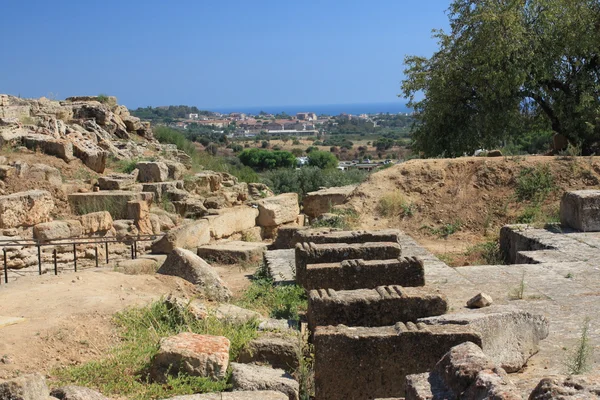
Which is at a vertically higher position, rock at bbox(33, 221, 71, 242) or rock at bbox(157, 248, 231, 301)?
rock at bbox(157, 248, 231, 301)

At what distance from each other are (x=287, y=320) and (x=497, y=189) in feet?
24.0

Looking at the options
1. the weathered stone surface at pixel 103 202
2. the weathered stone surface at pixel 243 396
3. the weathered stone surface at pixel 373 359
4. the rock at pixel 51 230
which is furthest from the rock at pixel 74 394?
the weathered stone surface at pixel 103 202

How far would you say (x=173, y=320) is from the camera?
6.27m

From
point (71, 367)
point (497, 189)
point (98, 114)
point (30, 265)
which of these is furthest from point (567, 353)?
point (98, 114)

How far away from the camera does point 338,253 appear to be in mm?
7664

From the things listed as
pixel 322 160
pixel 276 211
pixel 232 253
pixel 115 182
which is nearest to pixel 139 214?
pixel 115 182

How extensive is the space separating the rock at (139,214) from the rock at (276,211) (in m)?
2.44

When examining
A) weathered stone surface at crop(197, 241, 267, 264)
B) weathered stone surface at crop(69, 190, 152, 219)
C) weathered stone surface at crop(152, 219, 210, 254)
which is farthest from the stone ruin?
weathered stone surface at crop(69, 190, 152, 219)

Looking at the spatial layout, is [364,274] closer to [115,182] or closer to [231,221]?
[231,221]

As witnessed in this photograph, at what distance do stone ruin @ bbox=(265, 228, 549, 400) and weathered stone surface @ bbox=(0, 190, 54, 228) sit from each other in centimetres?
804

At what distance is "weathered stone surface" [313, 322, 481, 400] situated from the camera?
4766mm

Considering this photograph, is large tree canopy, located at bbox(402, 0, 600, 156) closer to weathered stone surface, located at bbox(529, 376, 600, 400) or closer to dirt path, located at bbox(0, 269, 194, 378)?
dirt path, located at bbox(0, 269, 194, 378)

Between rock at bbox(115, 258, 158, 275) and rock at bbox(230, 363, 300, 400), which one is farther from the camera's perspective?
rock at bbox(115, 258, 158, 275)

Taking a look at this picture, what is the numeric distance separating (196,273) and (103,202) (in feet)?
23.3
